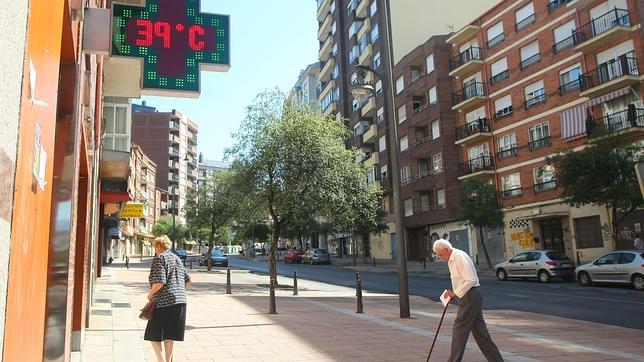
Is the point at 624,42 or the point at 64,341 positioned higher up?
the point at 624,42

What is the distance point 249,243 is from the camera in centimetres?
8538

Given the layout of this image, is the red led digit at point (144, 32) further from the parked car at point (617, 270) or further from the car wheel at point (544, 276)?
the car wheel at point (544, 276)

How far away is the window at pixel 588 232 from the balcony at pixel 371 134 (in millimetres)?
24784

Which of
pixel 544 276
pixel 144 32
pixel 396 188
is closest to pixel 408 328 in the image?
pixel 396 188

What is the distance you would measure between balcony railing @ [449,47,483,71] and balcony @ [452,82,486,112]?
6.35 ft

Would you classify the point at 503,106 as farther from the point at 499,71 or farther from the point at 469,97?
the point at 469,97

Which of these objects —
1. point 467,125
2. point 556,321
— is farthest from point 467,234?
point 556,321

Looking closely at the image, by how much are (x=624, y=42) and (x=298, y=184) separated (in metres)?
21.1

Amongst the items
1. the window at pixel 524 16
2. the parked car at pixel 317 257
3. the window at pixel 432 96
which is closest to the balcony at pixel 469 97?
the window at pixel 432 96

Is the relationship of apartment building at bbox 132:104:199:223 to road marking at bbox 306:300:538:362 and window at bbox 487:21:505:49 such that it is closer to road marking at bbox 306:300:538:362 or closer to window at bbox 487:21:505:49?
window at bbox 487:21:505:49

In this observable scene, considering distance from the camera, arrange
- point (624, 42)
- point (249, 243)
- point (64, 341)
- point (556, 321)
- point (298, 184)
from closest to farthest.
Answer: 1. point (64, 341)
2. point (556, 321)
3. point (298, 184)
4. point (624, 42)
5. point (249, 243)

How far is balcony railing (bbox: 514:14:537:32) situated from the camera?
34906 millimetres

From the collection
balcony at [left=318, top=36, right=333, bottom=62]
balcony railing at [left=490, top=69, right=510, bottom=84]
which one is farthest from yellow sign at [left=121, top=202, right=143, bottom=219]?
balcony at [left=318, top=36, right=333, bottom=62]

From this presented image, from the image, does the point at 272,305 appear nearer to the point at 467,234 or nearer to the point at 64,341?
the point at 64,341
